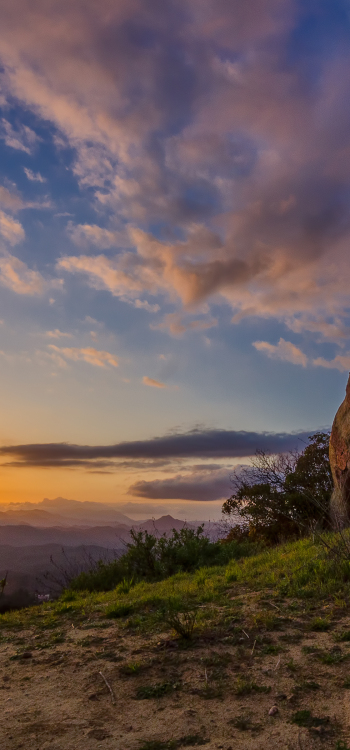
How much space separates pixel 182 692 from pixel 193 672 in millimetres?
370

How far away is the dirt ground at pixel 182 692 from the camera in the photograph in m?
3.26

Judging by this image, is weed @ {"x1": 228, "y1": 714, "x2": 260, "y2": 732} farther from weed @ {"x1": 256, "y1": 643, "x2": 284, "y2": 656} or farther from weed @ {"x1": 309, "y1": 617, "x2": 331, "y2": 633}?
weed @ {"x1": 309, "y1": 617, "x2": 331, "y2": 633}

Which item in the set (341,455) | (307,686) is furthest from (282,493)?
(307,686)

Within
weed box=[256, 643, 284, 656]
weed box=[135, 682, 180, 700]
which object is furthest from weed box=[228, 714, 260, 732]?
weed box=[256, 643, 284, 656]

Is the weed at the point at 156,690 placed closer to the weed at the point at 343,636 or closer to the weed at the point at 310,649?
the weed at the point at 310,649

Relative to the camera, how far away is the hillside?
3.31 metres

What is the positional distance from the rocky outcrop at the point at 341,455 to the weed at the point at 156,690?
→ 10365mm

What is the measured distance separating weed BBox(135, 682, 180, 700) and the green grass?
44.3 inches

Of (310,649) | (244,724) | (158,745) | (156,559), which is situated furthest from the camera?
(156,559)

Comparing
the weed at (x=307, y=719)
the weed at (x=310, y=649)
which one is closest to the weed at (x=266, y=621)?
the weed at (x=310, y=649)

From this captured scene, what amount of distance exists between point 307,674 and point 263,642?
2.67 ft

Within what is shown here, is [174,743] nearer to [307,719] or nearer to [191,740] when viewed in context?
[191,740]

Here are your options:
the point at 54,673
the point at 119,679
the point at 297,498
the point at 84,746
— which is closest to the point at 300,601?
the point at 119,679

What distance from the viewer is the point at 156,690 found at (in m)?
3.98
